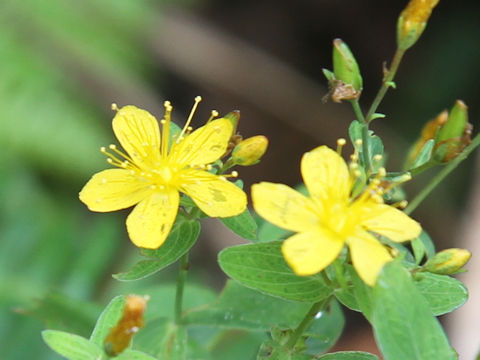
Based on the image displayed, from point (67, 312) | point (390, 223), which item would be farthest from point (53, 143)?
point (390, 223)

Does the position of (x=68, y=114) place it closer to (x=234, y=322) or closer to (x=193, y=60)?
(x=193, y=60)

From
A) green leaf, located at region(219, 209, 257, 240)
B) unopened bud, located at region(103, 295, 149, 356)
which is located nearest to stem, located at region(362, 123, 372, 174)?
green leaf, located at region(219, 209, 257, 240)

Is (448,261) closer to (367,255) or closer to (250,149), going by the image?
(367,255)

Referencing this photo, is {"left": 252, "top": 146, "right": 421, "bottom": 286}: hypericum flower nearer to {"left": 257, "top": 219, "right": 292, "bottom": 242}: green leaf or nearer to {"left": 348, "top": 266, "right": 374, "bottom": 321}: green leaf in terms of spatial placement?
{"left": 348, "top": 266, "right": 374, "bottom": 321}: green leaf

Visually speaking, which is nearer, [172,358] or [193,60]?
[172,358]

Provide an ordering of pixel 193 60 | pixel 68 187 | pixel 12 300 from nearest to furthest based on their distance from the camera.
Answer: pixel 12 300 → pixel 68 187 → pixel 193 60

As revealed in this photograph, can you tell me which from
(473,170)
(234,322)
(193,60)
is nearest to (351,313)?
(473,170)
